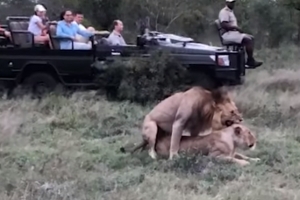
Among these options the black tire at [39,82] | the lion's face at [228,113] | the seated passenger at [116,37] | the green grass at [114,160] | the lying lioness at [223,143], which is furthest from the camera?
the seated passenger at [116,37]

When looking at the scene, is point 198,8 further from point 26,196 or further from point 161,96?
point 26,196

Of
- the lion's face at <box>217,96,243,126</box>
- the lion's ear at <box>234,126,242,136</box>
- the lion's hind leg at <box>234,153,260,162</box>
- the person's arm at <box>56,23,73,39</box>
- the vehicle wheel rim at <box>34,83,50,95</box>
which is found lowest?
the vehicle wheel rim at <box>34,83,50,95</box>

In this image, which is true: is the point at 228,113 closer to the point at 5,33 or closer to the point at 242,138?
the point at 242,138

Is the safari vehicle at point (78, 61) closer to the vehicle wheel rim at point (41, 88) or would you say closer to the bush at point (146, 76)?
the vehicle wheel rim at point (41, 88)

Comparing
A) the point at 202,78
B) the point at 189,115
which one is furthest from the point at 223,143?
the point at 202,78

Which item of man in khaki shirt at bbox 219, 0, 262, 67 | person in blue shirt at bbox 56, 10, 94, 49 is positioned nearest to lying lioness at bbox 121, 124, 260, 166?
person in blue shirt at bbox 56, 10, 94, 49

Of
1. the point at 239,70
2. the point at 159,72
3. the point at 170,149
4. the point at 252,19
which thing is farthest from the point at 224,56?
the point at 252,19

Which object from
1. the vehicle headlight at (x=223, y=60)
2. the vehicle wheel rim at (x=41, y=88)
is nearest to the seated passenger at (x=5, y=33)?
the vehicle wheel rim at (x=41, y=88)

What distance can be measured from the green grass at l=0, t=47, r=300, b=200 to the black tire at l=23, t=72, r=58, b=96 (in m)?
0.67

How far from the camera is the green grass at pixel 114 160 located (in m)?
5.91

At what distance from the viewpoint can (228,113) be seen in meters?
7.33

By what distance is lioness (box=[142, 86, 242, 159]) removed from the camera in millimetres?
7168

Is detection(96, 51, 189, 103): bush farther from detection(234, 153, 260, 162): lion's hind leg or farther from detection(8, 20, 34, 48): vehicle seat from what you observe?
detection(234, 153, 260, 162): lion's hind leg

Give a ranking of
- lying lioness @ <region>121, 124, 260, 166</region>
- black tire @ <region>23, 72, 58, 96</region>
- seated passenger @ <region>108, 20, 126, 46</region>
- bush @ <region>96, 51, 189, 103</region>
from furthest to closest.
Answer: seated passenger @ <region>108, 20, 126, 46</region> → black tire @ <region>23, 72, 58, 96</region> → bush @ <region>96, 51, 189, 103</region> → lying lioness @ <region>121, 124, 260, 166</region>
